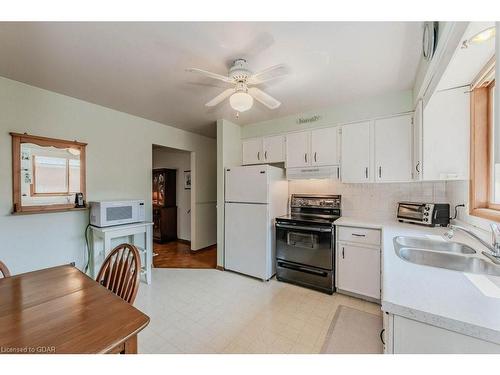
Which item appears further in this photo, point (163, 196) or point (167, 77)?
point (163, 196)

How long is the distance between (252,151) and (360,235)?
1971mm

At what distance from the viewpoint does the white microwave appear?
2535mm

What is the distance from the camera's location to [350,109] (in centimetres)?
273

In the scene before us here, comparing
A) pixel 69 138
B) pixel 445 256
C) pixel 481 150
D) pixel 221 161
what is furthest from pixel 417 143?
pixel 69 138

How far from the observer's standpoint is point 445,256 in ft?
4.76

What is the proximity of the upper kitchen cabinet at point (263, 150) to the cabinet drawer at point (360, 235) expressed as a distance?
1320 mm

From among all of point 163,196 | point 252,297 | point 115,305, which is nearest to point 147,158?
point 163,196

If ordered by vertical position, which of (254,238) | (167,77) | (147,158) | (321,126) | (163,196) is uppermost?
(167,77)

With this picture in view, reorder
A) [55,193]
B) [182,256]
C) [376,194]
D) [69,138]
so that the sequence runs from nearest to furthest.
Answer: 1. [55,193]
2. [69,138]
3. [376,194]
4. [182,256]

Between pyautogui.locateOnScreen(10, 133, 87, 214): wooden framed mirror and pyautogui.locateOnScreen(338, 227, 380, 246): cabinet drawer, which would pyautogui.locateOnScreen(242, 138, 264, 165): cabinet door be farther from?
pyautogui.locateOnScreen(10, 133, 87, 214): wooden framed mirror

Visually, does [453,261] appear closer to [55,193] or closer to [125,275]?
[125,275]

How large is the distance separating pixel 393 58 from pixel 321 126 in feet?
3.88
